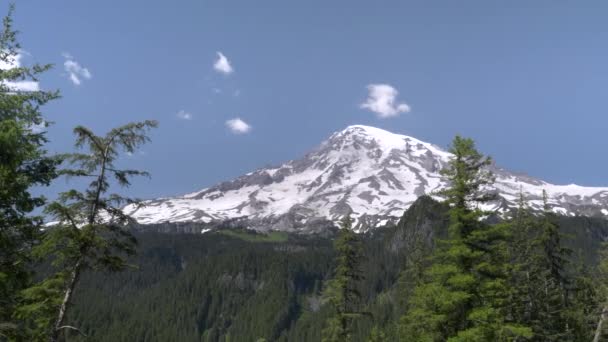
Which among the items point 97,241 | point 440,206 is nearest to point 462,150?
point 440,206

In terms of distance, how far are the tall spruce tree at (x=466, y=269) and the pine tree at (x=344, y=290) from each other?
8.14 metres

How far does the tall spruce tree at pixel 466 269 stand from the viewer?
19.1 metres

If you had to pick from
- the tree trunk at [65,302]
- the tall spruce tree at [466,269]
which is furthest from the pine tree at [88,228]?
the tall spruce tree at [466,269]

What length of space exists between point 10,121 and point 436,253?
1628 centimetres

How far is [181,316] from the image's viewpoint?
180 meters

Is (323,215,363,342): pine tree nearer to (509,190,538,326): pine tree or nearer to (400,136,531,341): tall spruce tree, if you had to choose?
(400,136,531,341): tall spruce tree

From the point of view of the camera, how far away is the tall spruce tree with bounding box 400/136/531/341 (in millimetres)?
19094

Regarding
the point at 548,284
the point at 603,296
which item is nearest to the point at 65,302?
the point at 603,296

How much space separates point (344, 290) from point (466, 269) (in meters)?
10.5

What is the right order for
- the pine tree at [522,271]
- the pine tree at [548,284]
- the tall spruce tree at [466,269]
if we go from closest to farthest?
the tall spruce tree at [466,269] → the pine tree at [522,271] → the pine tree at [548,284]

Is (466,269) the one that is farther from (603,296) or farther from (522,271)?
(522,271)

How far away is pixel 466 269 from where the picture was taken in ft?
65.9

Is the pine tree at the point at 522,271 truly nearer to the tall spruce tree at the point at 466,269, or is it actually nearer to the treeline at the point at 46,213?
the tall spruce tree at the point at 466,269

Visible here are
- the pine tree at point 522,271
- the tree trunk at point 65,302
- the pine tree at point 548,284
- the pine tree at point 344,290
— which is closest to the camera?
the tree trunk at point 65,302
